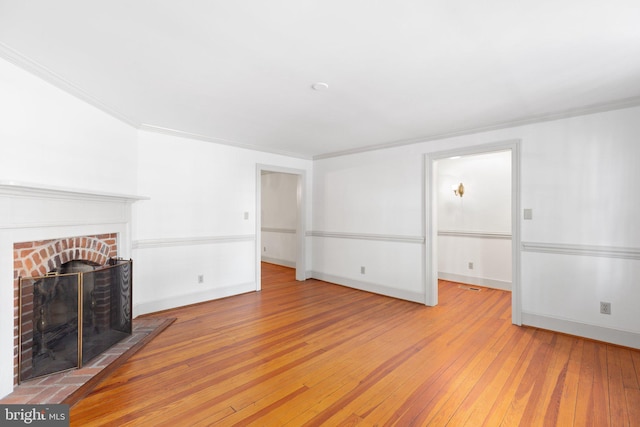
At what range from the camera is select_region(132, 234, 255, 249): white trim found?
12.3 ft

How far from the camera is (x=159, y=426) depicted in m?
1.79

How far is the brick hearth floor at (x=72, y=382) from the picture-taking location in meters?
1.97

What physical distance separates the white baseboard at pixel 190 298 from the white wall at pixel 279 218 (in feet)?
7.89

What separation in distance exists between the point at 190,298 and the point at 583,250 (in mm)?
4768

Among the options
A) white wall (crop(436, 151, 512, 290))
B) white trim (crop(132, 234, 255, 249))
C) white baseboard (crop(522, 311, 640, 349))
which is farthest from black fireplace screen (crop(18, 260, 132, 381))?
white wall (crop(436, 151, 512, 290))

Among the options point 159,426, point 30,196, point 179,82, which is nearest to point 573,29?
point 179,82

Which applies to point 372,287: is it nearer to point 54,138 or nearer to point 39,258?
point 39,258

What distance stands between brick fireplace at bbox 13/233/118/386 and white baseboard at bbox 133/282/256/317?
1.04 metres

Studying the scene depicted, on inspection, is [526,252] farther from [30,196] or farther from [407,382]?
[30,196]

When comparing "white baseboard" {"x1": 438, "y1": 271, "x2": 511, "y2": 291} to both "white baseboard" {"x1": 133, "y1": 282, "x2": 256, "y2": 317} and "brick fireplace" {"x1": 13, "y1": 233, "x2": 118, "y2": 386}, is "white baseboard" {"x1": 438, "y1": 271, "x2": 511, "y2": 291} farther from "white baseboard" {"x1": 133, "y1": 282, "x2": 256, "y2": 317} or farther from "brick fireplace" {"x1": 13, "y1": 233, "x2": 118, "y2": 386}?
"brick fireplace" {"x1": 13, "y1": 233, "x2": 118, "y2": 386}

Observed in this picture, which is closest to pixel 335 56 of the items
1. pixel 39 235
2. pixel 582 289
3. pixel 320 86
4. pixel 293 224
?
pixel 320 86

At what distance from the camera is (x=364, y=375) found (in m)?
2.37

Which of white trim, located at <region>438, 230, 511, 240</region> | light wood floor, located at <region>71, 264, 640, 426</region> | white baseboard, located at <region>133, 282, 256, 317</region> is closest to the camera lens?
light wood floor, located at <region>71, 264, 640, 426</region>

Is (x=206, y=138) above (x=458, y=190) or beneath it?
above
